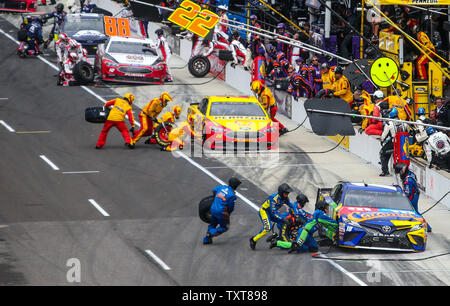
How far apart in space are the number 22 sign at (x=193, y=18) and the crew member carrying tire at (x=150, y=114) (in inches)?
164

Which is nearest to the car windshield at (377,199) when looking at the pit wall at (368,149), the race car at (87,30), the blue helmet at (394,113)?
the pit wall at (368,149)

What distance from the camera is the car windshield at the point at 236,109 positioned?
27.8 meters

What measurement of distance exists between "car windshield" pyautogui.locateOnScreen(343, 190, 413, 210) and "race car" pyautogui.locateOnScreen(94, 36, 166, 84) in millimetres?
15634

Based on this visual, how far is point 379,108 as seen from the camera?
89.4 ft

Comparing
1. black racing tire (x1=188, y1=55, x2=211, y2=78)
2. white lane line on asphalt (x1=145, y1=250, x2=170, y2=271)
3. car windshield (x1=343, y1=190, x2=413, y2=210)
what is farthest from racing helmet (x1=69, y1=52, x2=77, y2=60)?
white lane line on asphalt (x1=145, y1=250, x2=170, y2=271)

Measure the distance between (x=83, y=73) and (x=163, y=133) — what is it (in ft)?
27.1

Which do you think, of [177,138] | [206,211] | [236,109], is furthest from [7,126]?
[206,211]

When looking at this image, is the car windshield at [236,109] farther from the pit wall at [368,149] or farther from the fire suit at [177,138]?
the pit wall at [368,149]

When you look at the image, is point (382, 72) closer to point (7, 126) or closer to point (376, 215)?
point (376, 215)

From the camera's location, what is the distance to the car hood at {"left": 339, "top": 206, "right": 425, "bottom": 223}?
63.4 ft

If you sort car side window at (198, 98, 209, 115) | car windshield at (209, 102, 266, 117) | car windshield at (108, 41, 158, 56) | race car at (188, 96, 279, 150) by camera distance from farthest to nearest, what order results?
car windshield at (108, 41, 158, 56) → car side window at (198, 98, 209, 115) → car windshield at (209, 102, 266, 117) → race car at (188, 96, 279, 150)

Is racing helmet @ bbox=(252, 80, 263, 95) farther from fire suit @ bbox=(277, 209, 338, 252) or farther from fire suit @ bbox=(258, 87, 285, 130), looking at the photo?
fire suit @ bbox=(277, 209, 338, 252)
